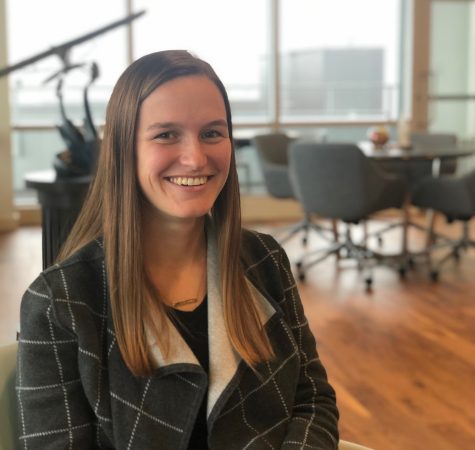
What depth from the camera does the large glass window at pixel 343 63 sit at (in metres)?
7.86

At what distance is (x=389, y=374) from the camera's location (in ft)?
11.1

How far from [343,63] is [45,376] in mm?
7155

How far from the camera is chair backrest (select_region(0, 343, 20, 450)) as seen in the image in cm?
124

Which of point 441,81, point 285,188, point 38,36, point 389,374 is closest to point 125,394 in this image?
point 389,374

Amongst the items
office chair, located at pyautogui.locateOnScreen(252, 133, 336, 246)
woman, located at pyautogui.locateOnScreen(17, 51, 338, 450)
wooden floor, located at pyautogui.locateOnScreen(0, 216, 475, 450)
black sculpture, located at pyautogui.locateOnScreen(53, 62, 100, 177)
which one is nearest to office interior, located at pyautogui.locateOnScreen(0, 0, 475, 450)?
office chair, located at pyautogui.locateOnScreen(252, 133, 336, 246)

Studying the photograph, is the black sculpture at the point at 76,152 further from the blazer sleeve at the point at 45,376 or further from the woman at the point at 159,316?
the blazer sleeve at the point at 45,376

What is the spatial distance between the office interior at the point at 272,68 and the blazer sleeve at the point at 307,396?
5.86 meters

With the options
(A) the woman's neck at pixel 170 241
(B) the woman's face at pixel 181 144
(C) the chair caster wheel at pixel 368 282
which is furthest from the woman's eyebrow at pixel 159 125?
(C) the chair caster wheel at pixel 368 282

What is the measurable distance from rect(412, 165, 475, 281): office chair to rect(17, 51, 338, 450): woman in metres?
3.87

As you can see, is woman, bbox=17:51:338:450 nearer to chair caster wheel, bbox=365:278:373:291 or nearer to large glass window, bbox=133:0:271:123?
chair caster wheel, bbox=365:278:373:291

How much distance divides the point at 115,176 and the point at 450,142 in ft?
17.7

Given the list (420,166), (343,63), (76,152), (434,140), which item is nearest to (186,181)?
(76,152)

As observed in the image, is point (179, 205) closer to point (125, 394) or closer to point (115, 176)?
point (115, 176)

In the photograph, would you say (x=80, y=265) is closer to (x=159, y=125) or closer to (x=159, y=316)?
(x=159, y=316)
